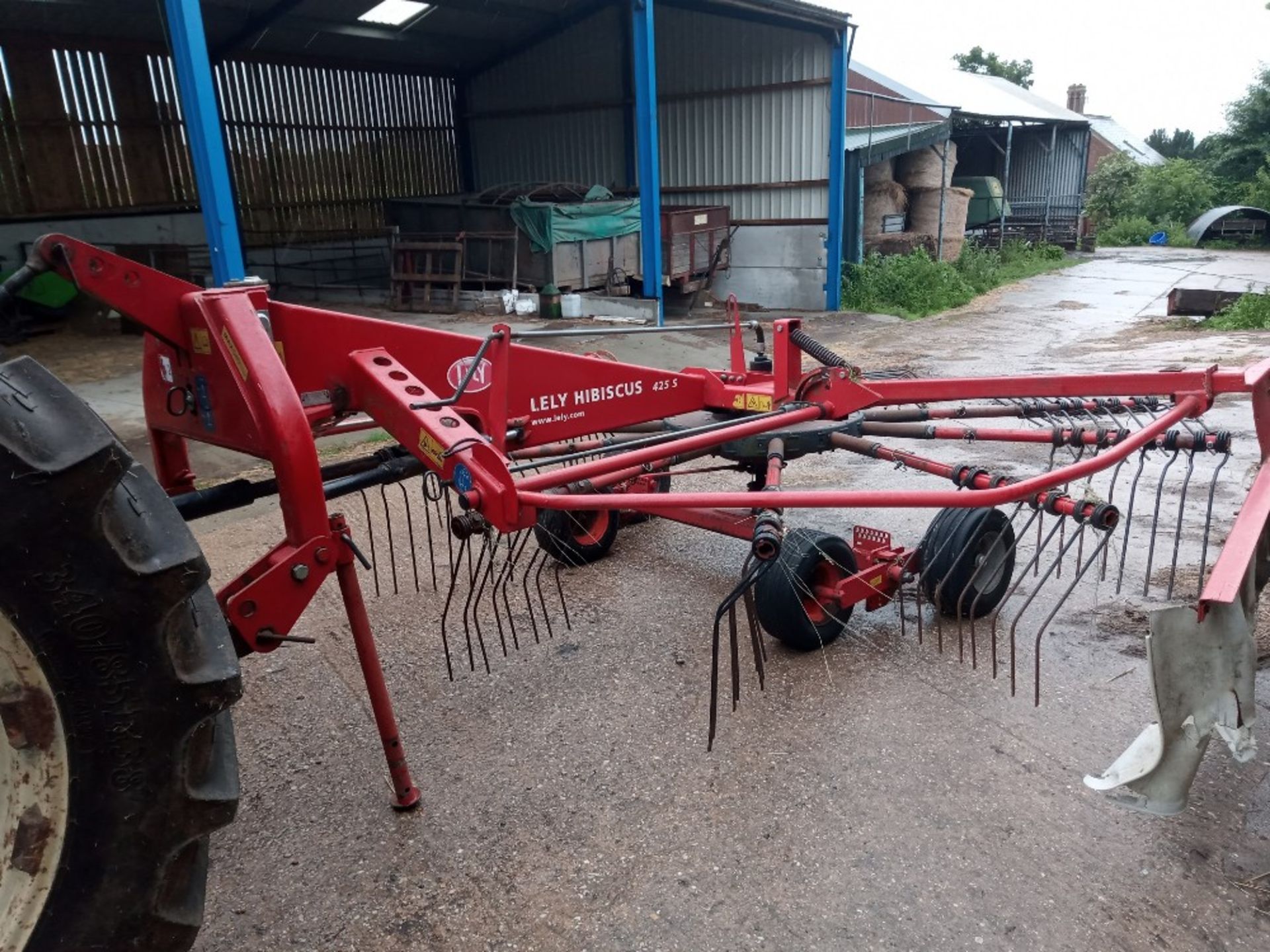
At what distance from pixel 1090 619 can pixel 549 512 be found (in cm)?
228

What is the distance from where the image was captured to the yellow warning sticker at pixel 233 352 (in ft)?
7.11

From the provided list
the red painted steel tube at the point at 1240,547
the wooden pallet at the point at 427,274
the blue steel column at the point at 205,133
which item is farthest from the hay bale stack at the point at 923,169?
the red painted steel tube at the point at 1240,547

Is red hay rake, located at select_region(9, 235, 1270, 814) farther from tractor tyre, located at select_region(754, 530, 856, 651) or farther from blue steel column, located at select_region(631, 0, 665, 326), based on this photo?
blue steel column, located at select_region(631, 0, 665, 326)

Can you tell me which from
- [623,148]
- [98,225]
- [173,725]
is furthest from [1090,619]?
[98,225]

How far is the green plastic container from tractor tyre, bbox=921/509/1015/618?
21.2 metres

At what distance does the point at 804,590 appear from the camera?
10.8 ft

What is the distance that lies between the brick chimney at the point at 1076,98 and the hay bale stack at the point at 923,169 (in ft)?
83.9

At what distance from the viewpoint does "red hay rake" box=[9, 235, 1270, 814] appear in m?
2.14

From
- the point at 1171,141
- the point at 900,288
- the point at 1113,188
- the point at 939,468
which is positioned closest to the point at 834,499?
the point at 939,468

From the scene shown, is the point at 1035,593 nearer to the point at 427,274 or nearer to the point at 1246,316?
the point at 427,274

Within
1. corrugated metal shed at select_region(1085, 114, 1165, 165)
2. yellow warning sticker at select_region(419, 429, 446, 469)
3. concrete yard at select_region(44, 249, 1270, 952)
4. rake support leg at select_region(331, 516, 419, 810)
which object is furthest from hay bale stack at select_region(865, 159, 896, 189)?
corrugated metal shed at select_region(1085, 114, 1165, 165)

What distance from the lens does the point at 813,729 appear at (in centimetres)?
297

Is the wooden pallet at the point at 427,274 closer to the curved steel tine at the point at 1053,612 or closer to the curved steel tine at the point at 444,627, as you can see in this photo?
the curved steel tine at the point at 444,627

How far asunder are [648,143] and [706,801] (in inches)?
360
